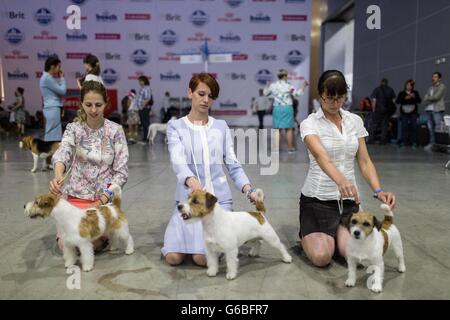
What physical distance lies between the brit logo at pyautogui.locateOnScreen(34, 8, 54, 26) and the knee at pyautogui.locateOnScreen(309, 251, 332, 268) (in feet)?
53.1

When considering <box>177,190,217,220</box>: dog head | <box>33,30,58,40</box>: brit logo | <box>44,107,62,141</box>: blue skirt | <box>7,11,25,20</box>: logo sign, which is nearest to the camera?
<box>177,190,217,220</box>: dog head

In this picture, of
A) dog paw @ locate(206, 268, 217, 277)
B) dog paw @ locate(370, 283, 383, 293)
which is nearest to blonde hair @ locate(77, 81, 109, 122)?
dog paw @ locate(206, 268, 217, 277)

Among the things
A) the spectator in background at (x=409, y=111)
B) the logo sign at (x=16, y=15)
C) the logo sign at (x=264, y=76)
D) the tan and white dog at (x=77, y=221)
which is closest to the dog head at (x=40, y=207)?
the tan and white dog at (x=77, y=221)

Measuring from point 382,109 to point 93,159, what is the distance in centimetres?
960

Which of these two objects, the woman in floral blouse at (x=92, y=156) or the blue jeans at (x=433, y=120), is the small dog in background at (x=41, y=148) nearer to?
the woman in floral blouse at (x=92, y=156)

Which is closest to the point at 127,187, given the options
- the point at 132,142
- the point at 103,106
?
the point at 103,106

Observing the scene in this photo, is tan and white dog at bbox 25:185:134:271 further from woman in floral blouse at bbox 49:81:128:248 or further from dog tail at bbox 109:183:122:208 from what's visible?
woman in floral blouse at bbox 49:81:128:248

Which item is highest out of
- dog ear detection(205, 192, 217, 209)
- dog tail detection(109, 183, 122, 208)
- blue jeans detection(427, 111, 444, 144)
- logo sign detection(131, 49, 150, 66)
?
logo sign detection(131, 49, 150, 66)

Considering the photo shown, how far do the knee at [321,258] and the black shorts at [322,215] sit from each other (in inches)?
7.0

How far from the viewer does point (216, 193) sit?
8.75ft

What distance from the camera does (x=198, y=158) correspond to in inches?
104

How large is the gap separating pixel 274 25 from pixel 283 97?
916cm

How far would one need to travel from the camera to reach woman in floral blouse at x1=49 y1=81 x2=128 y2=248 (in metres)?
2.79

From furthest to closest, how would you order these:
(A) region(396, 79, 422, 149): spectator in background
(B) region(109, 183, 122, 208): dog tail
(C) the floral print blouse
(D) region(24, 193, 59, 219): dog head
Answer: (A) region(396, 79, 422, 149): spectator in background < (C) the floral print blouse < (B) region(109, 183, 122, 208): dog tail < (D) region(24, 193, 59, 219): dog head
